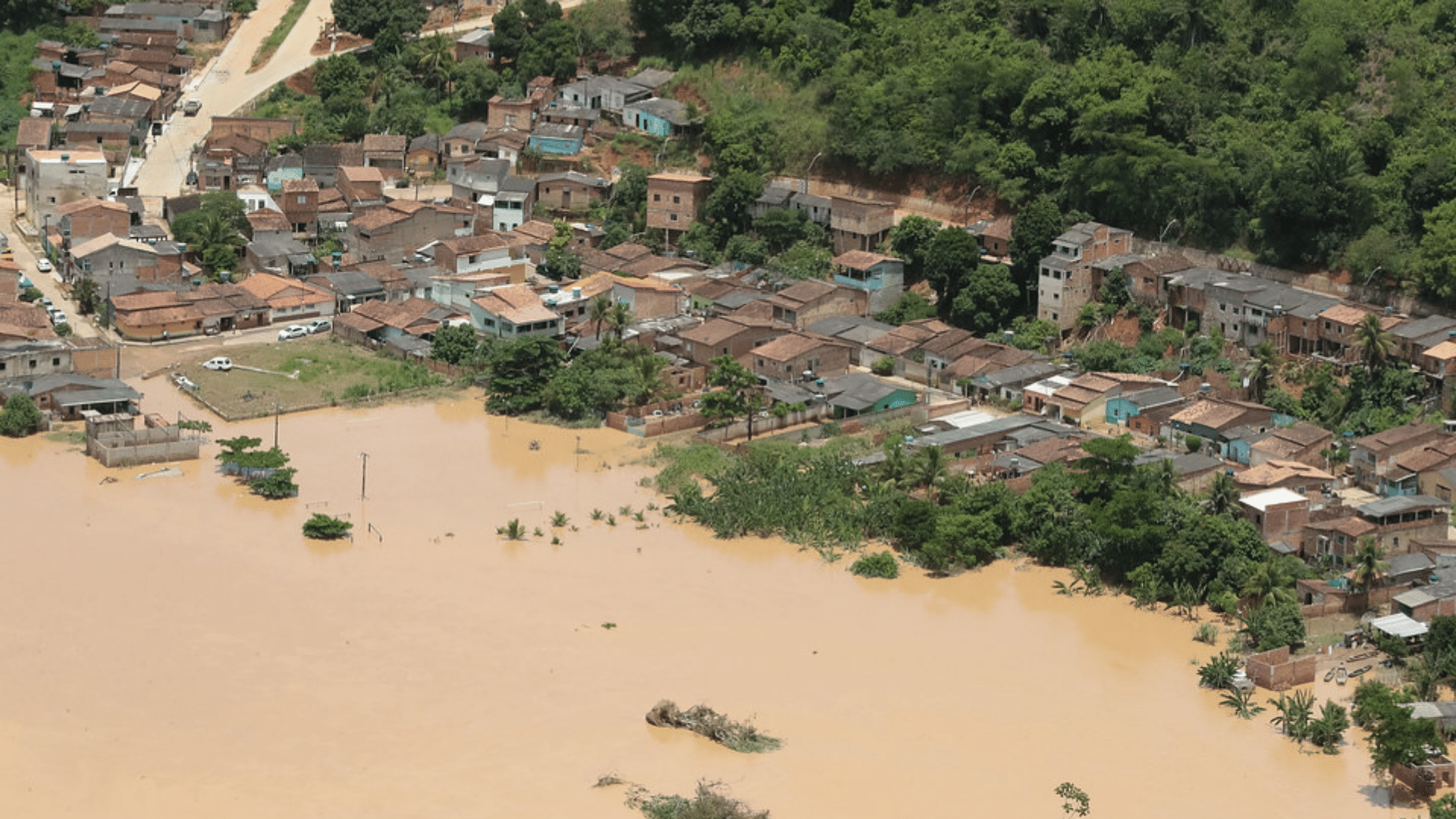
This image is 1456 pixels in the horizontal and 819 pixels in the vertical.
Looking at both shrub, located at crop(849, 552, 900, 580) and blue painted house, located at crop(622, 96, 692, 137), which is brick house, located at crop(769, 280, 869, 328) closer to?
blue painted house, located at crop(622, 96, 692, 137)

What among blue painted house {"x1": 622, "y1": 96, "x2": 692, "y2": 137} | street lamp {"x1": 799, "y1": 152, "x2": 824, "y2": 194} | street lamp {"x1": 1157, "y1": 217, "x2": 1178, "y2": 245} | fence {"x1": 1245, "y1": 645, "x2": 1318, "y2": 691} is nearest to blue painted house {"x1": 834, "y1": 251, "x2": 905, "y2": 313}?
street lamp {"x1": 799, "y1": 152, "x2": 824, "y2": 194}

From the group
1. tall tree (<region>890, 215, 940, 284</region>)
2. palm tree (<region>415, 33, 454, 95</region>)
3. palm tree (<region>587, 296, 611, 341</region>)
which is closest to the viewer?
palm tree (<region>587, 296, 611, 341</region>)

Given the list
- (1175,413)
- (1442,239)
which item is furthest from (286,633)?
(1442,239)

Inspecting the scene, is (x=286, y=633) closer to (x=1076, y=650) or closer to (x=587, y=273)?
(x=1076, y=650)

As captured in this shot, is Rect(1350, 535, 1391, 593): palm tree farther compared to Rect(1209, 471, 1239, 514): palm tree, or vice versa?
Rect(1209, 471, 1239, 514): palm tree

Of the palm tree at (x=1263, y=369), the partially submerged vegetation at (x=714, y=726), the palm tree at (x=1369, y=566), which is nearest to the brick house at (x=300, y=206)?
the palm tree at (x=1263, y=369)

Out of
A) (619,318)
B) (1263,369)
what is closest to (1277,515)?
(1263,369)

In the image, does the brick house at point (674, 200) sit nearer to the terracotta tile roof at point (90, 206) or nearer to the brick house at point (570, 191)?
the brick house at point (570, 191)
